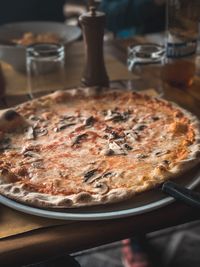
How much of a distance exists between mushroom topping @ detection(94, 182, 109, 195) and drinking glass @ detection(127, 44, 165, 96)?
534 mm

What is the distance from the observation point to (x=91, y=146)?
38.1 inches

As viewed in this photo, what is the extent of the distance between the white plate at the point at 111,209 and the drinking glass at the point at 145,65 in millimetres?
563

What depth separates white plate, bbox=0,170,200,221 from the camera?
73 cm

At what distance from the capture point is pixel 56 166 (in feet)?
2.92

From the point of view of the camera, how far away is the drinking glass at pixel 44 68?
4.27 feet

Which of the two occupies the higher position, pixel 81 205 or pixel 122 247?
pixel 81 205

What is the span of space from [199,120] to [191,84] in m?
0.26

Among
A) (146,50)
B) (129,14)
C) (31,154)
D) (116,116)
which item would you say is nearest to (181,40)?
(146,50)

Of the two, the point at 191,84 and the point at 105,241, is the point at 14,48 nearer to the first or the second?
the point at 191,84

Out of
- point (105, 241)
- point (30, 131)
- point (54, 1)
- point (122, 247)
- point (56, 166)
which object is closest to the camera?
point (105, 241)

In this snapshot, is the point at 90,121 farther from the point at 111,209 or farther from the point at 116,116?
the point at 111,209

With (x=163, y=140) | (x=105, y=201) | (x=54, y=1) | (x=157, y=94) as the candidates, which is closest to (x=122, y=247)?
(x=157, y=94)

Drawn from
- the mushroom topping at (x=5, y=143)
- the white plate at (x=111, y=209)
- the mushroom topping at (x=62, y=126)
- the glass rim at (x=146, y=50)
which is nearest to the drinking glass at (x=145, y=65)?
the glass rim at (x=146, y=50)

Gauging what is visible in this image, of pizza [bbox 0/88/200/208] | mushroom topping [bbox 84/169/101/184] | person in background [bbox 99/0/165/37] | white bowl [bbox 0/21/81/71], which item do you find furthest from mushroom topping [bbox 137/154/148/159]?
person in background [bbox 99/0/165/37]
